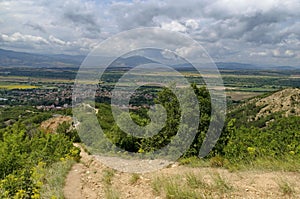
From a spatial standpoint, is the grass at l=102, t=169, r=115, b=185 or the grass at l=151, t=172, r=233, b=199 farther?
the grass at l=102, t=169, r=115, b=185

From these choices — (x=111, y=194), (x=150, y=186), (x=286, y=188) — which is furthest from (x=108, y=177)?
(x=286, y=188)

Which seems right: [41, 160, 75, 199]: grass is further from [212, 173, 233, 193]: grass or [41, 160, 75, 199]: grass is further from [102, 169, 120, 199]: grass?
[212, 173, 233, 193]: grass

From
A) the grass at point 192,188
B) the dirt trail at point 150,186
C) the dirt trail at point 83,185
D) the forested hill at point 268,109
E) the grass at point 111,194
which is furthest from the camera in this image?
the forested hill at point 268,109

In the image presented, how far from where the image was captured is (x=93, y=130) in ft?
74.0

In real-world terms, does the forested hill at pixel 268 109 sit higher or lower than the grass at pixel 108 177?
lower

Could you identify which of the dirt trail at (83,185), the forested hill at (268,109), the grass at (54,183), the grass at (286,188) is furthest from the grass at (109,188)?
the forested hill at (268,109)

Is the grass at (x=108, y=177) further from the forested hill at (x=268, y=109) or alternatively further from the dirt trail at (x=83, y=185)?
the forested hill at (x=268, y=109)

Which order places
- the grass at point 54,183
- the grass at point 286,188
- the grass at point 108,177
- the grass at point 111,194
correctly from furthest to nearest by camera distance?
the grass at point 108,177, the grass at point 54,183, the grass at point 111,194, the grass at point 286,188

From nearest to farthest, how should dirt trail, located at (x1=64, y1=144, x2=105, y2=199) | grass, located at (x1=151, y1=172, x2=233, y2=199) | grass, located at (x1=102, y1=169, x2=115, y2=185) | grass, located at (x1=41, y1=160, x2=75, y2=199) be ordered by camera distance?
1. grass, located at (x1=151, y1=172, x2=233, y2=199)
2. grass, located at (x1=41, y1=160, x2=75, y2=199)
3. dirt trail, located at (x1=64, y1=144, x2=105, y2=199)
4. grass, located at (x1=102, y1=169, x2=115, y2=185)

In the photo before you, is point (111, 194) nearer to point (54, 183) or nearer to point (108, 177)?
point (108, 177)

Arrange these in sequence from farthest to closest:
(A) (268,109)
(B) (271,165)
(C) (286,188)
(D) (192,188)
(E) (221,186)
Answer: (A) (268,109), (B) (271,165), (D) (192,188), (E) (221,186), (C) (286,188)

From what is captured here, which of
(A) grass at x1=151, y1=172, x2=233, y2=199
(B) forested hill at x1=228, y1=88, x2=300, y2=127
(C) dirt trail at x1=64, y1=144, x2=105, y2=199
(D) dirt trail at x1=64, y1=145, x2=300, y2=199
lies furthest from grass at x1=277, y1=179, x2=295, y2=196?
(B) forested hill at x1=228, y1=88, x2=300, y2=127

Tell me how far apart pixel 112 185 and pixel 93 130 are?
15.5 metres

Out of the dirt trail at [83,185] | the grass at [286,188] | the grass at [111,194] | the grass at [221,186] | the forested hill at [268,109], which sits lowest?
the forested hill at [268,109]
